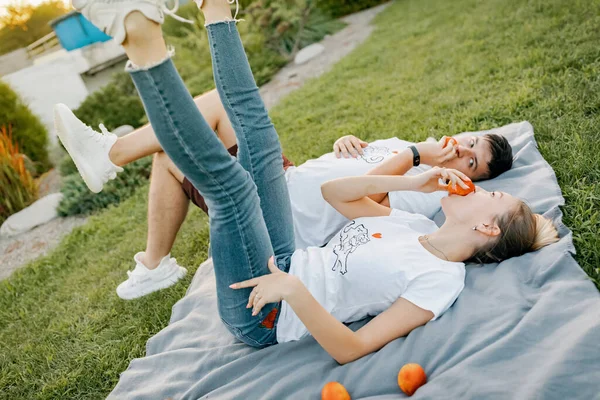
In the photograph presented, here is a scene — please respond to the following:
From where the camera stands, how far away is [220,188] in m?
1.56

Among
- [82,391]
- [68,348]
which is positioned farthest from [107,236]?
[82,391]

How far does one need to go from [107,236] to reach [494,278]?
363 centimetres

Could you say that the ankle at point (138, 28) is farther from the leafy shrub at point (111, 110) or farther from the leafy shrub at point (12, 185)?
the leafy shrub at point (111, 110)

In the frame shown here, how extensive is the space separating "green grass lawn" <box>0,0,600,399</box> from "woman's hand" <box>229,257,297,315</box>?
3.53 ft

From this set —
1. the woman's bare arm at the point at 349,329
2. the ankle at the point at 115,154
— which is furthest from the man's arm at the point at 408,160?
the ankle at the point at 115,154

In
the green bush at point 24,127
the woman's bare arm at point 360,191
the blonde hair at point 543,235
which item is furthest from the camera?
the green bush at point 24,127

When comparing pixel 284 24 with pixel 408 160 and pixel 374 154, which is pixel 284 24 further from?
pixel 408 160

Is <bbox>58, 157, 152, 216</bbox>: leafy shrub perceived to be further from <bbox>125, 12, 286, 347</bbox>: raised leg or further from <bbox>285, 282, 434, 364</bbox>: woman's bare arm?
<bbox>285, 282, 434, 364</bbox>: woman's bare arm

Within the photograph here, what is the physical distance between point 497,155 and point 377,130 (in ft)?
5.97

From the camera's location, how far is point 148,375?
85.2 inches

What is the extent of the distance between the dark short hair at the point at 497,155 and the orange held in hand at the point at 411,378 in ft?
4.70

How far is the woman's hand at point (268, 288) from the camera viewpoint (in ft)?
5.49

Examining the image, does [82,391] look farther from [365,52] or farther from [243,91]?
[365,52]

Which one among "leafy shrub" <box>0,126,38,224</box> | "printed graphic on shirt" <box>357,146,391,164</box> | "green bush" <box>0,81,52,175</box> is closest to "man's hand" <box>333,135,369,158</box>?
"printed graphic on shirt" <box>357,146,391,164</box>
